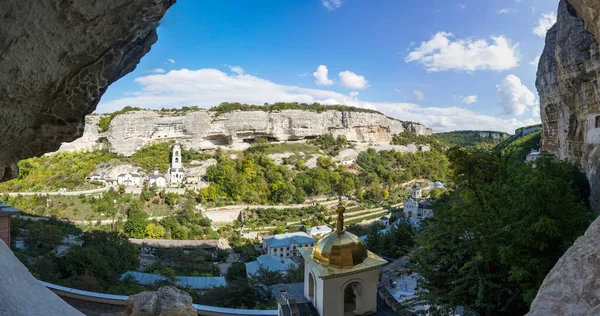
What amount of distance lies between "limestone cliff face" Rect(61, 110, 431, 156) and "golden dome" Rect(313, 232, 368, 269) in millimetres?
45169

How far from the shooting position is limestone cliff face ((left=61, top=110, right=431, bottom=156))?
44.5m

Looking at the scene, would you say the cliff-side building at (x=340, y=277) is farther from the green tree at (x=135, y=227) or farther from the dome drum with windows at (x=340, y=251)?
the green tree at (x=135, y=227)

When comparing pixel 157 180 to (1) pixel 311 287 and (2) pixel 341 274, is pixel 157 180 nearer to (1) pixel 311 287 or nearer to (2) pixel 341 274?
(1) pixel 311 287

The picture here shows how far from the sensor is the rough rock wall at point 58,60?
2479mm

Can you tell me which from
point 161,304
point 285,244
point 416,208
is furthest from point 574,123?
point 416,208

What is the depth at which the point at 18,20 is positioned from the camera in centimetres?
238

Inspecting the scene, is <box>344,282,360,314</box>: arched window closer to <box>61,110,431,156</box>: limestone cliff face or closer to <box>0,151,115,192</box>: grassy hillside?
<box>0,151,115,192</box>: grassy hillside

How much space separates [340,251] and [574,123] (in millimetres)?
11275

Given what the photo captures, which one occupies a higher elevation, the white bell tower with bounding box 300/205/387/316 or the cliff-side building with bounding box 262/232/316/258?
the white bell tower with bounding box 300/205/387/316

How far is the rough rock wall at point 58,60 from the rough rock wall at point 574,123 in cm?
447


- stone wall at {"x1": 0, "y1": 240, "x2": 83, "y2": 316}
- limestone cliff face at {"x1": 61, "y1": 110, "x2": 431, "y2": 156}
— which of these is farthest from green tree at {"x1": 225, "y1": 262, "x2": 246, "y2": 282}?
limestone cliff face at {"x1": 61, "y1": 110, "x2": 431, "y2": 156}

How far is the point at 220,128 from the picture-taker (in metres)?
48.5

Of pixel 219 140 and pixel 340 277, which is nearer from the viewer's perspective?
pixel 340 277

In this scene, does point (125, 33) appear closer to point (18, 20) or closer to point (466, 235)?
point (18, 20)
